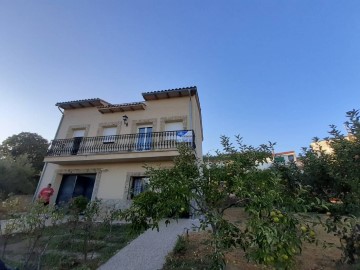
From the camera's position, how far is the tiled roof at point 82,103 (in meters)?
14.2

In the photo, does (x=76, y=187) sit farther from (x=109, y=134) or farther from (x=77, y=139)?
(x=109, y=134)

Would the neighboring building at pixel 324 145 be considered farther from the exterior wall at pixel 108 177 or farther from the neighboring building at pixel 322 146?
the exterior wall at pixel 108 177

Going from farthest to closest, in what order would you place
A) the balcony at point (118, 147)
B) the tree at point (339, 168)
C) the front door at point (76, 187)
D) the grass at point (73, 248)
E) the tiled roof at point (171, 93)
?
the tiled roof at point (171, 93) → the front door at point (76, 187) → the balcony at point (118, 147) → the grass at point (73, 248) → the tree at point (339, 168)

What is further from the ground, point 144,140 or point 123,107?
point 123,107

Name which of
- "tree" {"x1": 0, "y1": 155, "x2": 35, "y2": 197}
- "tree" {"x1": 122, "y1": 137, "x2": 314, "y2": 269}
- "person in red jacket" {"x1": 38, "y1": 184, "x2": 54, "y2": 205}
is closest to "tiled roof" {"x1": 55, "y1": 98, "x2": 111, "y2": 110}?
"person in red jacket" {"x1": 38, "y1": 184, "x2": 54, "y2": 205}

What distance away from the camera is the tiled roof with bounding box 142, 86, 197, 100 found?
12.8 m

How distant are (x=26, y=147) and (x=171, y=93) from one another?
911 inches

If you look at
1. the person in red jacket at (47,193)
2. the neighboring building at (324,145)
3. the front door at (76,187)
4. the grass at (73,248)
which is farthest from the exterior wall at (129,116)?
the neighboring building at (324,145)

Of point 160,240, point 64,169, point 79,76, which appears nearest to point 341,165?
point 160,240

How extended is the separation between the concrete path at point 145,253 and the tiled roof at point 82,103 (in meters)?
10.0

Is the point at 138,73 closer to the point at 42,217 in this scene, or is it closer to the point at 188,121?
the point at 188,121

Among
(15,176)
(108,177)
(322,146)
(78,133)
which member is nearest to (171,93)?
(108,177)

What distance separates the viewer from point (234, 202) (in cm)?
339

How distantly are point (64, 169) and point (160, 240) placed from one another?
29.9 feet
